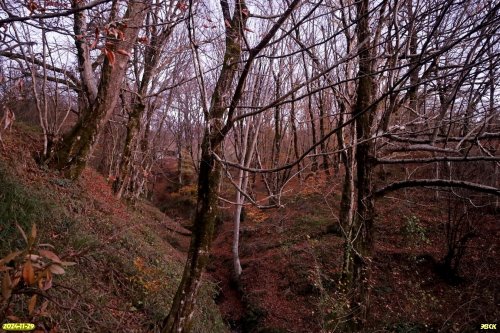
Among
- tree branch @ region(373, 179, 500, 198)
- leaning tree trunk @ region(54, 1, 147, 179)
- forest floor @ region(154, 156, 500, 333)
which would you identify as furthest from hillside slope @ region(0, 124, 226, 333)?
tree branch @ region(373, 179, 500, 198)

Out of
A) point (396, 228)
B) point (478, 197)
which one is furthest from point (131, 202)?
point (478, 197)

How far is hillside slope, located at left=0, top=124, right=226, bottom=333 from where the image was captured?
3.49 metres

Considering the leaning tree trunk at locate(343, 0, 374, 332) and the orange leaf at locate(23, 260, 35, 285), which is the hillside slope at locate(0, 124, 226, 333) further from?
the leaning tree trunk at locate(343, 0, 374, 332)

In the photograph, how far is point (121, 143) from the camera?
52.3 feet

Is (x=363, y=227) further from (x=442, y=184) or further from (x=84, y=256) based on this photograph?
(x=84, y=256)

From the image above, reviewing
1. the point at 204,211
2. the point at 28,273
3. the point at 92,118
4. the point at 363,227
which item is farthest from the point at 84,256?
the point at 363,227

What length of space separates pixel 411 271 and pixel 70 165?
8.14 meters

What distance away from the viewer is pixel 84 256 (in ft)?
13.8

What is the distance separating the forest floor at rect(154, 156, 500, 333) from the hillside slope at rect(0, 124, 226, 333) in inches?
64.1

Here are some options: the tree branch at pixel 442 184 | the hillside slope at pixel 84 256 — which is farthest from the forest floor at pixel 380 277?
the tree branch at pixel 442 184

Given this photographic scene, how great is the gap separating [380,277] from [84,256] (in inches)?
252

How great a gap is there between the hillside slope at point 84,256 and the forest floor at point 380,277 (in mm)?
1628

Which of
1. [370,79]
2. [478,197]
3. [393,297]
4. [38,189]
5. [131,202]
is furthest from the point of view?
[131,202]

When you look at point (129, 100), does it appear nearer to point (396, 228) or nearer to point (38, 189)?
point (38, 189)
